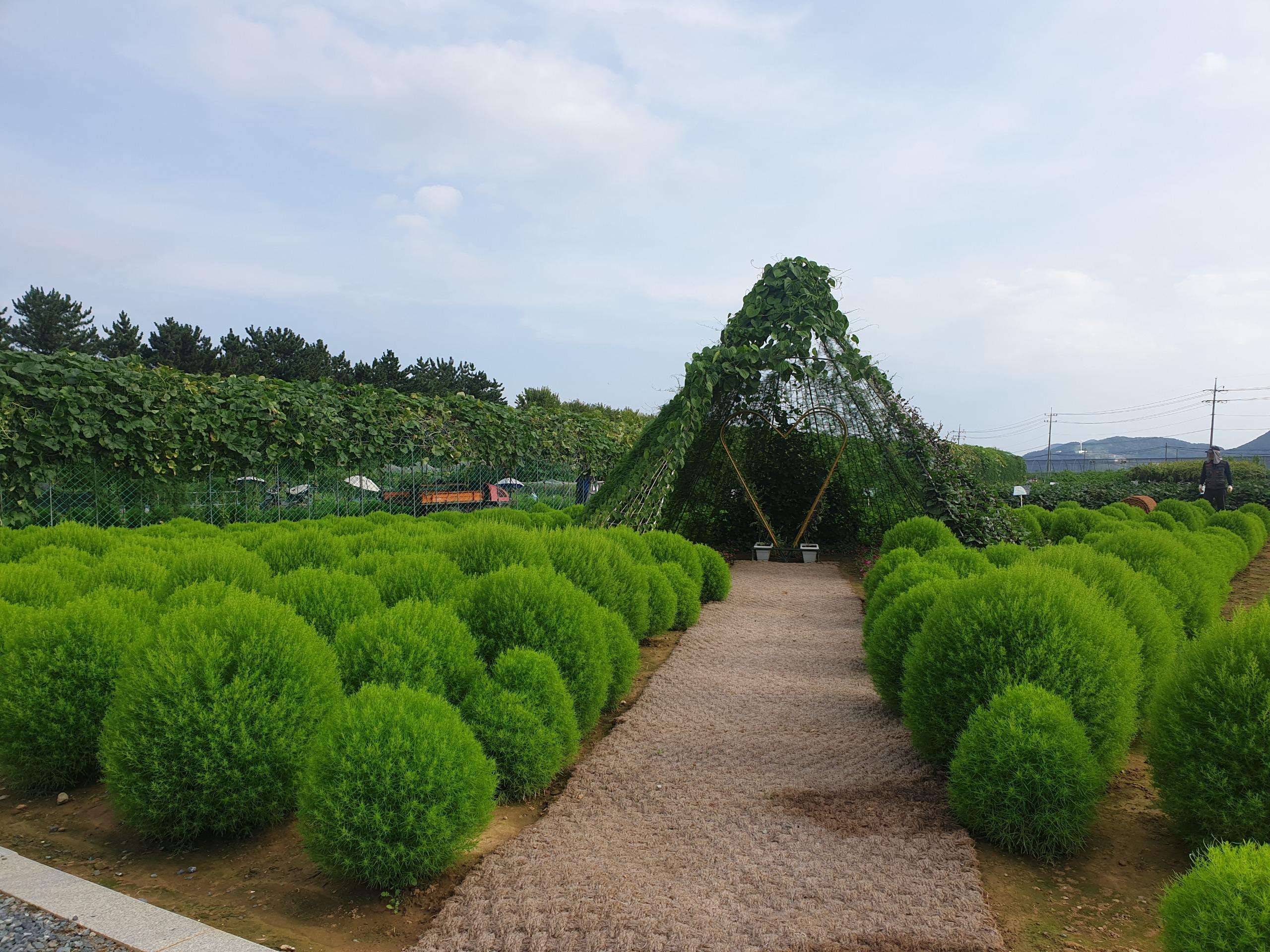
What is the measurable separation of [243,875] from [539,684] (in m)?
1.44

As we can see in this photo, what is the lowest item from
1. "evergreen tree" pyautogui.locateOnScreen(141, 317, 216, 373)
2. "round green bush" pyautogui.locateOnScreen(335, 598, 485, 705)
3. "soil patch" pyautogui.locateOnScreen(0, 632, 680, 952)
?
"soil patch" pyautogui.locateOnScreen(0, 632, 680, 952)

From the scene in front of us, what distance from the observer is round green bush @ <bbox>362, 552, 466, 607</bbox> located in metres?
4.70

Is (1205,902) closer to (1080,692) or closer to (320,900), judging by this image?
(1080,692)

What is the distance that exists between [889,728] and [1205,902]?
2.90 metres

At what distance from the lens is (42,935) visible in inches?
104

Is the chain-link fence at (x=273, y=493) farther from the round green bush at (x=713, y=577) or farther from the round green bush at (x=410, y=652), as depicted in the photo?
the round green bush at (x=410, y=652)

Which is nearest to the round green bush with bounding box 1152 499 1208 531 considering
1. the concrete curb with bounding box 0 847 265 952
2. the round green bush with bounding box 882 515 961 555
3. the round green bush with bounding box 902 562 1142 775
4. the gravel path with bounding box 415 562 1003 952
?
the round green bush with bounding box 882 515 961 555

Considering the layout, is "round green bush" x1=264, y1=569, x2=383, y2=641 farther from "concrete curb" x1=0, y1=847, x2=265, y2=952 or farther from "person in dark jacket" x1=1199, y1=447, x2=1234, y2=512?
"person in dark jacket" x1=1199, y1=447, x2=1234, y2=512

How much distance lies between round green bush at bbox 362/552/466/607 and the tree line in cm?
2606

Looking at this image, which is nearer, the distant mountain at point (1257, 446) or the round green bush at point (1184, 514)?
the round green bush at point (1184, 514)

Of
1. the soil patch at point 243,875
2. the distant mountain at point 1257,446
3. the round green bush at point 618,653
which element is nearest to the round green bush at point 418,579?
the round green bush at point 618,653

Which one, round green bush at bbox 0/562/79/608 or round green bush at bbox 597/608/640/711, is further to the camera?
round green bush at bbox 597/608/640/711

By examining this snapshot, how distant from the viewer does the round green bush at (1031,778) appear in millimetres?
3238

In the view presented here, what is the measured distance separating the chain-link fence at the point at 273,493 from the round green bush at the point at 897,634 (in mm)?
8000
